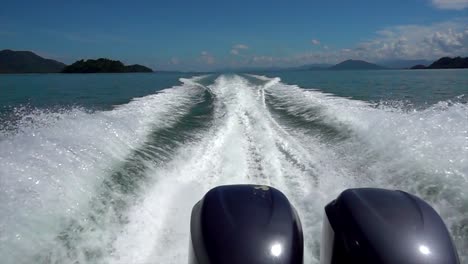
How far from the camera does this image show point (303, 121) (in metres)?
7.92

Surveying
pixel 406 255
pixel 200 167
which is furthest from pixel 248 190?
pixel 200 167

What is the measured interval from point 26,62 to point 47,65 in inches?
154

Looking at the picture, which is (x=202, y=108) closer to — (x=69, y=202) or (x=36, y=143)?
(x=36, y=143)

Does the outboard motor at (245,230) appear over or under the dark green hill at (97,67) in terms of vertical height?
over

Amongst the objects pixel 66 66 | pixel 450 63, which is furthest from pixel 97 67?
pixel 450 63

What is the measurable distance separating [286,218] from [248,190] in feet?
1.18

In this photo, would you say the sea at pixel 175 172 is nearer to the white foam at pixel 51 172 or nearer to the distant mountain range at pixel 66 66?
the white foam at pixel 51 172

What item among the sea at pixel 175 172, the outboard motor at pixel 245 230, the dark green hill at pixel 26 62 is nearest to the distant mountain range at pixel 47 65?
the dark green hill at pixel 26 62

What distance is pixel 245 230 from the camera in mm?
2037

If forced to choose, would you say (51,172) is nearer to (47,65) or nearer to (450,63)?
(450,63)

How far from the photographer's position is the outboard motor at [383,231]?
184cm

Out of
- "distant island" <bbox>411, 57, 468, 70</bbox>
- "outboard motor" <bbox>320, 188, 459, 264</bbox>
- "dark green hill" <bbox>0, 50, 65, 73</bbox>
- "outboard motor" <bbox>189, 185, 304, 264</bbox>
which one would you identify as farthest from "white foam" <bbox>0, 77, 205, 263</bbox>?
"dark green hill" <bbox>0, 50, 65, 73</bbox>

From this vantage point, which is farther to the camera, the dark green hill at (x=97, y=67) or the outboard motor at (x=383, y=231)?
the dark green hill at (x=97, y=67)

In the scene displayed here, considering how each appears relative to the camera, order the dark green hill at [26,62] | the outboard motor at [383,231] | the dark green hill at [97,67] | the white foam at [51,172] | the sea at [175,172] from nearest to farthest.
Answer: the outboard motor at [383,231], the white foam at [51,172], the sea at [175,172], the dark green hill at [97,67], the dark green hill at [26,62]
